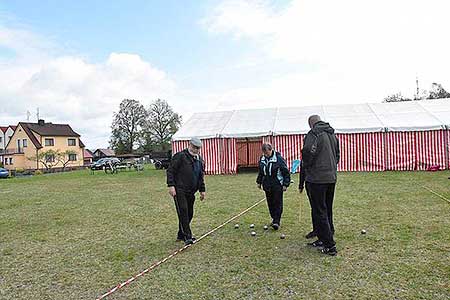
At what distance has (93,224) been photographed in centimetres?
785

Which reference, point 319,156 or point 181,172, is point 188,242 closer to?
point 181,172

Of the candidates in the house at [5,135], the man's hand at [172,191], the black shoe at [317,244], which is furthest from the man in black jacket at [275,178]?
the house at [5,135]

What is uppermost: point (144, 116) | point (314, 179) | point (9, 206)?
point (144, 116)

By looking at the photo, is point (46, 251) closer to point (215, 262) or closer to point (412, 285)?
point (215, 262)

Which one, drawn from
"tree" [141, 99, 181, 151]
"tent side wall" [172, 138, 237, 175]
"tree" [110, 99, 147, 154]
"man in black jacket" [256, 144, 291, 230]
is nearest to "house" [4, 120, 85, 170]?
"tree" [110, 99, 147, 154]

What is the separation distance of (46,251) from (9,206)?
22.2 ft

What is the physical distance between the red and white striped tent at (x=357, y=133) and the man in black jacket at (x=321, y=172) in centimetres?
1363

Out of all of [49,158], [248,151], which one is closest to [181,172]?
[248,151]

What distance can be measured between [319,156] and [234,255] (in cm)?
173

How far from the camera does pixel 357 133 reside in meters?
17.9

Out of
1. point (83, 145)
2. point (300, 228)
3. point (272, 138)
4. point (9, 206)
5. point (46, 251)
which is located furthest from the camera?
point (83, 145)

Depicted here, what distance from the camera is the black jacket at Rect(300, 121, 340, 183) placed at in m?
4.97

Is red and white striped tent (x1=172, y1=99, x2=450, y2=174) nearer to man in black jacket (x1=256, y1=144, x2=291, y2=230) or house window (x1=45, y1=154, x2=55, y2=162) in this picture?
man in black jacket (x1=256, y1=144, x2=291, y2=230)

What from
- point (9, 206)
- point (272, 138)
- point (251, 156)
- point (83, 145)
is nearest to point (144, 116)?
point (83, 145)
